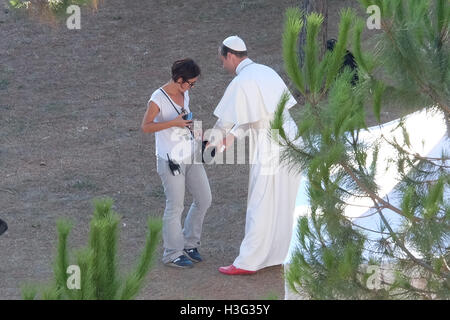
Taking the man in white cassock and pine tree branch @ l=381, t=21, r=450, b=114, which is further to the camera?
the man in white cassock

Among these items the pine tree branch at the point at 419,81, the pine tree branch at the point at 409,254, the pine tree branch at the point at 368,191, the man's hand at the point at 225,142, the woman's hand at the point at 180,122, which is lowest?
the pine tree branch at the point at 409,254

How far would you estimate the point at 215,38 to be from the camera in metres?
14.3

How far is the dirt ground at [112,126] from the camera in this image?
7.00 metres

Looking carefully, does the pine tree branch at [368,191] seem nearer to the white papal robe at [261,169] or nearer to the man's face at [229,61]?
the white papal robe at [261,169]

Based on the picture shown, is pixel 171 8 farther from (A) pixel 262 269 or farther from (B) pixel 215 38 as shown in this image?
(A) pixel 262 269

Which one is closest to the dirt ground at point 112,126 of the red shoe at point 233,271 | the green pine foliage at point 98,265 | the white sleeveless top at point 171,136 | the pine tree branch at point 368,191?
the red shoe at point 233,271

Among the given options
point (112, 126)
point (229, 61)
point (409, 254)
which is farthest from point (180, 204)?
point (112, 126)

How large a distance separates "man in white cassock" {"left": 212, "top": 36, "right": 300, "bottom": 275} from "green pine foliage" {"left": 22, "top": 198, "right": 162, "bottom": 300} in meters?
3.37

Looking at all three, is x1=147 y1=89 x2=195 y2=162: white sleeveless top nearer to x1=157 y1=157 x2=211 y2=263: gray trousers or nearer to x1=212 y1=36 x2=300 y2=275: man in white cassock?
x1=157 y1=157 x2=211 y2=263: gray trousers

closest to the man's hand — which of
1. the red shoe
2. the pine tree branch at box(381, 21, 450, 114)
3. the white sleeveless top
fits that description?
the white sleeveless top

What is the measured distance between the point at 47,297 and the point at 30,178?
7.06 metres

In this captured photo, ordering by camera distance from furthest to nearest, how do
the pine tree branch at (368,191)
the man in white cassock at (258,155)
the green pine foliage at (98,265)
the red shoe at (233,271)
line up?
the red shoe at (233,271) < the man in white cassock at (258,155) < the pine tree branch at (368,191) < the green pine foliage at (98,265)

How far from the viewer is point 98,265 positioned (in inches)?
109

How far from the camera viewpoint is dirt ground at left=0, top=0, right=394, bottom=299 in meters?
7.00
